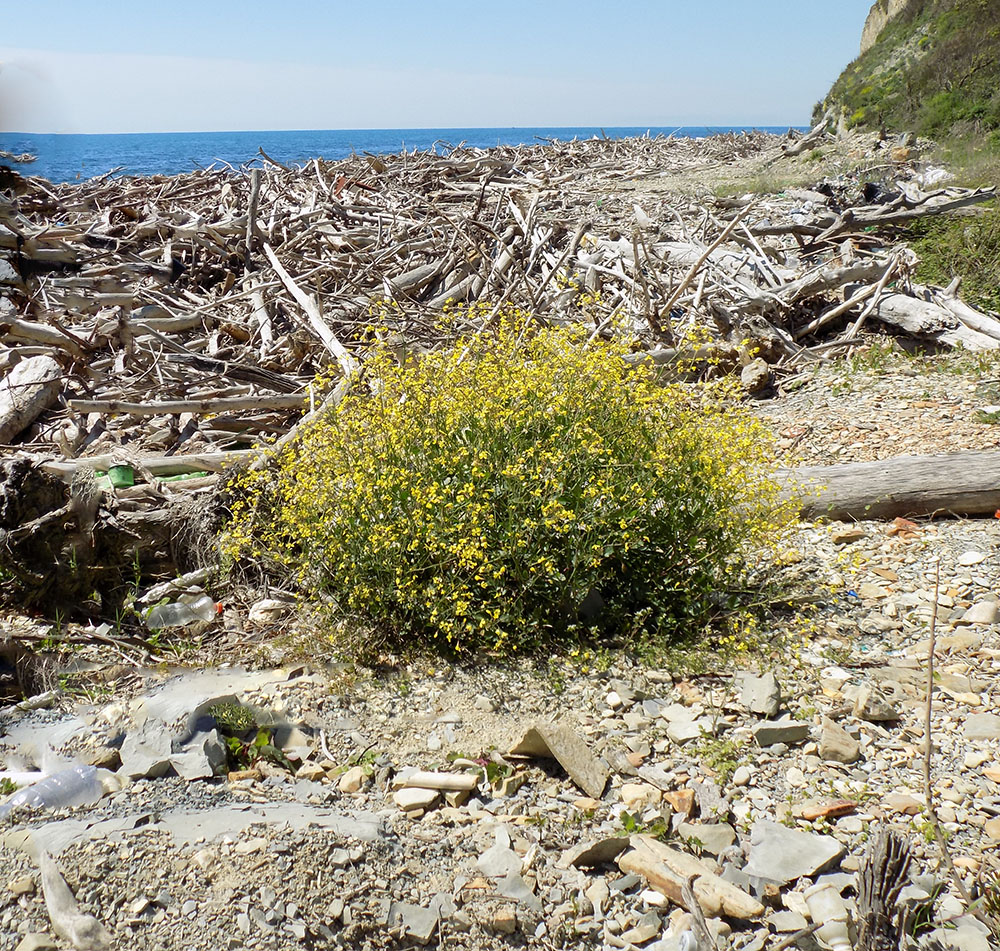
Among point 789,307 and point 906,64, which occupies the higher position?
point 906,64

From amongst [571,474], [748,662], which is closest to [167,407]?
[571,474]

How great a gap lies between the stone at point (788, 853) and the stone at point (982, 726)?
1.00 m

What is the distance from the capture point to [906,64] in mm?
34312

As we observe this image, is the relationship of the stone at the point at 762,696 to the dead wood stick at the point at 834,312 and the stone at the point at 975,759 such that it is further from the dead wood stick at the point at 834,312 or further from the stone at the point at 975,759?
the dead wood stick at the point at 834,312

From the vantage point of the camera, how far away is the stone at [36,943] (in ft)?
7.38

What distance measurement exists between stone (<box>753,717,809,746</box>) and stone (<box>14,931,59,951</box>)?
8.60 ft

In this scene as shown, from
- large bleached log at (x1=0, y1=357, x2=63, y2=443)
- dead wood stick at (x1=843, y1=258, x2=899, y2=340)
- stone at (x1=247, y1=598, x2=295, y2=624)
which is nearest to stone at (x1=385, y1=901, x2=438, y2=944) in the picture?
stone at (x1=247, y1=598, x2=295, y2=624)

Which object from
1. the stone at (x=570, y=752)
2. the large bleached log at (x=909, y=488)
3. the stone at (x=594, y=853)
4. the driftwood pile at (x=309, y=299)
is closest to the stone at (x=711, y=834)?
the stone at (x=594, y=853)

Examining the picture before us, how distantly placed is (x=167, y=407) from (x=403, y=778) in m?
4.09

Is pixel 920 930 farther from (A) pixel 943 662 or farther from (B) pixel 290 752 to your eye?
(B) pixel 290 752

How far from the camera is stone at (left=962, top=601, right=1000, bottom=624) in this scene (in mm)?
4449

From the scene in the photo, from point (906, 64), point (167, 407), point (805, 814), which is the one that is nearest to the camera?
point (805, 814)

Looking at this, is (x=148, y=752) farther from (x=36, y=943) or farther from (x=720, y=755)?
(x=720, y=755)

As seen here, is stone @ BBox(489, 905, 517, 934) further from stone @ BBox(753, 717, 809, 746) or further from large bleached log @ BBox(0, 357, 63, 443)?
large bleached log @ BBox(0, 357, 63, 443)
